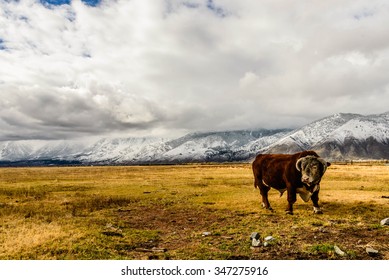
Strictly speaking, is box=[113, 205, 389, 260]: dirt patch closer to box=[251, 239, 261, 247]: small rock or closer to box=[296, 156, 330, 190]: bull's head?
box=[251, 239, 261, 247]: small rock

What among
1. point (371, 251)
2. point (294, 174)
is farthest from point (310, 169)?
point (371, 251)

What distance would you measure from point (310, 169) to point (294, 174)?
1.24 m

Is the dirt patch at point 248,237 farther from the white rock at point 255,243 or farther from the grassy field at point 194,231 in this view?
the white rock at point 255,243

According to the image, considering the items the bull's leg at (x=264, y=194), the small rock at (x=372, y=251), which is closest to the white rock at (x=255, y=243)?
the small rock at (x=372, y=251)

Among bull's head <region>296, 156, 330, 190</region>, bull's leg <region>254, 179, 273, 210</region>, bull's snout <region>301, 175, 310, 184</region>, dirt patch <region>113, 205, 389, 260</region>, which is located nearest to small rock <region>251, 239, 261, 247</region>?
dirt patch <region>113, 205, 389, 260</region>

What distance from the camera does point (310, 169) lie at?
17.2 meters

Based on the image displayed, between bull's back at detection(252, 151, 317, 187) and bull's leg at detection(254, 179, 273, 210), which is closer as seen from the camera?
bull's back at detection(252, 151, 317, 187)

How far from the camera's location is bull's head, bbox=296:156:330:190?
17172mm

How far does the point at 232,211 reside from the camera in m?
20.6

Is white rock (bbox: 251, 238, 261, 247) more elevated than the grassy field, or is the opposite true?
white rock (bbox: 251, 238, 261, 247)

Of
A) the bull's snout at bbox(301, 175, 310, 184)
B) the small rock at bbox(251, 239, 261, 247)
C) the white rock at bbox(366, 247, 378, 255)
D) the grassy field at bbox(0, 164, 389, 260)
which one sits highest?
the bull's snout at bbox(301, 175, 310, 184)

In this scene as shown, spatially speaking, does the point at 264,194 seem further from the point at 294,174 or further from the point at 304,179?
the point at 304,179

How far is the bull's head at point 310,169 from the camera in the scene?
56.3 ft
